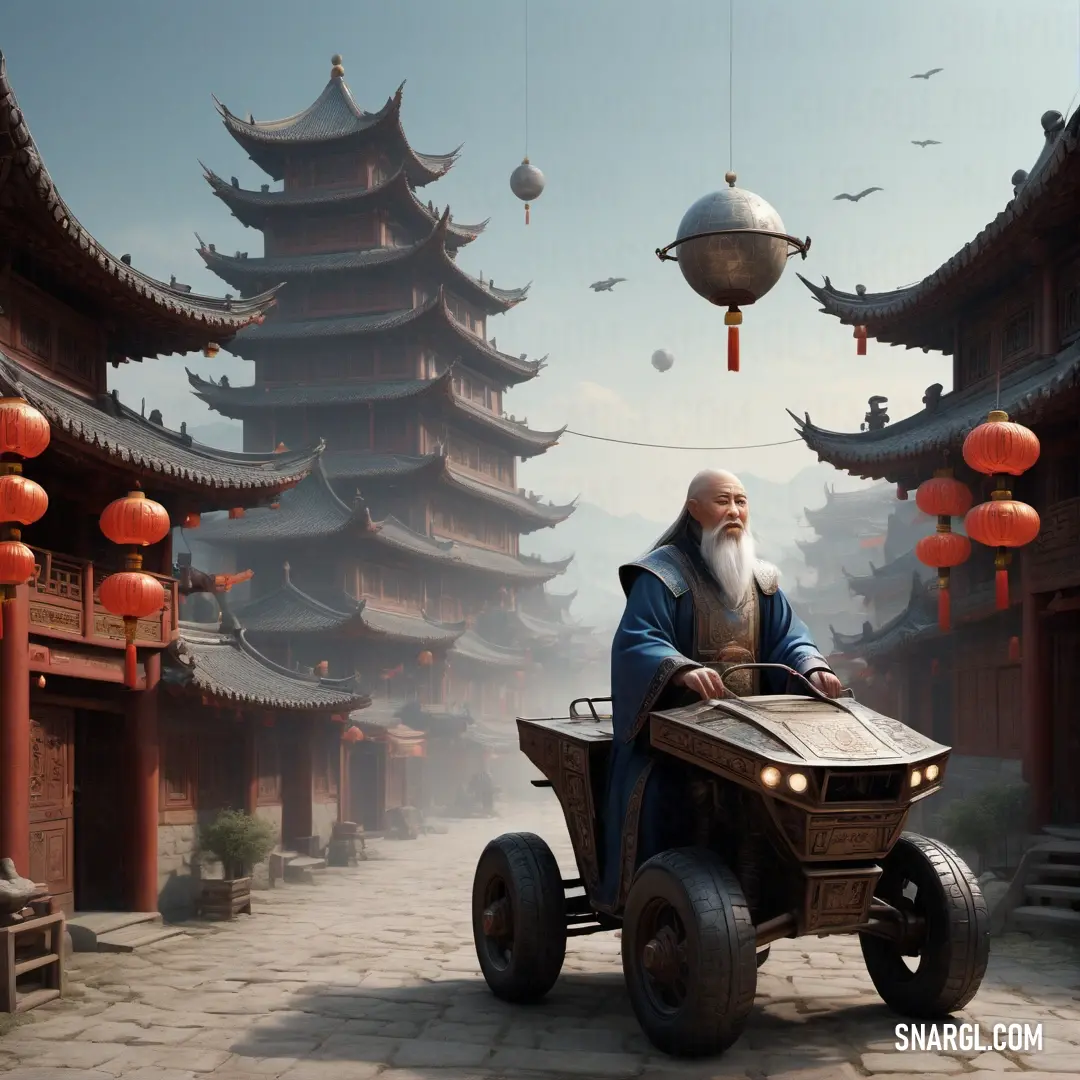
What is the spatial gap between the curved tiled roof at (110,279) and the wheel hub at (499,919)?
5.76m

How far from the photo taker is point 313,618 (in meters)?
26.9

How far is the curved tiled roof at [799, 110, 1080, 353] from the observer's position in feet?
36.2

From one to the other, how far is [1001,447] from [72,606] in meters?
7.55

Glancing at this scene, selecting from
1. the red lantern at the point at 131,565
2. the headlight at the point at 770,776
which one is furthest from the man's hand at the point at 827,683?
the red lantern at the point at 131,565

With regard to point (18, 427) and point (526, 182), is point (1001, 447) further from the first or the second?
point (526, 182)

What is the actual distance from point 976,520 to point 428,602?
935 inches

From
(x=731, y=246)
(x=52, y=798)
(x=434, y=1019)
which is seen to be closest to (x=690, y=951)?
(x=434, y=1019)

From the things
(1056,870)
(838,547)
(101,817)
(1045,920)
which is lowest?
(1045,920)

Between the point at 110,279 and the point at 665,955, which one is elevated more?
the point at 110,279

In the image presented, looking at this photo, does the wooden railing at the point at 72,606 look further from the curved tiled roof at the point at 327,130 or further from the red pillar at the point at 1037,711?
the curved tiled roof at the point at 327,130

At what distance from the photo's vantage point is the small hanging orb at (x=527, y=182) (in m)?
18.2

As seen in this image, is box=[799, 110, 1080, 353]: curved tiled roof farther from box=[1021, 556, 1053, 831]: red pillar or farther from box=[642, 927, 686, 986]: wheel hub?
box=[642, 927, 686, 986]: wheel hub

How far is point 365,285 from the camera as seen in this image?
3284 centimetres

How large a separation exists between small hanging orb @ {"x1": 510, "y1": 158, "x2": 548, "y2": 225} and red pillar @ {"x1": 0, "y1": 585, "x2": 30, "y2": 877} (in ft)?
34.4
